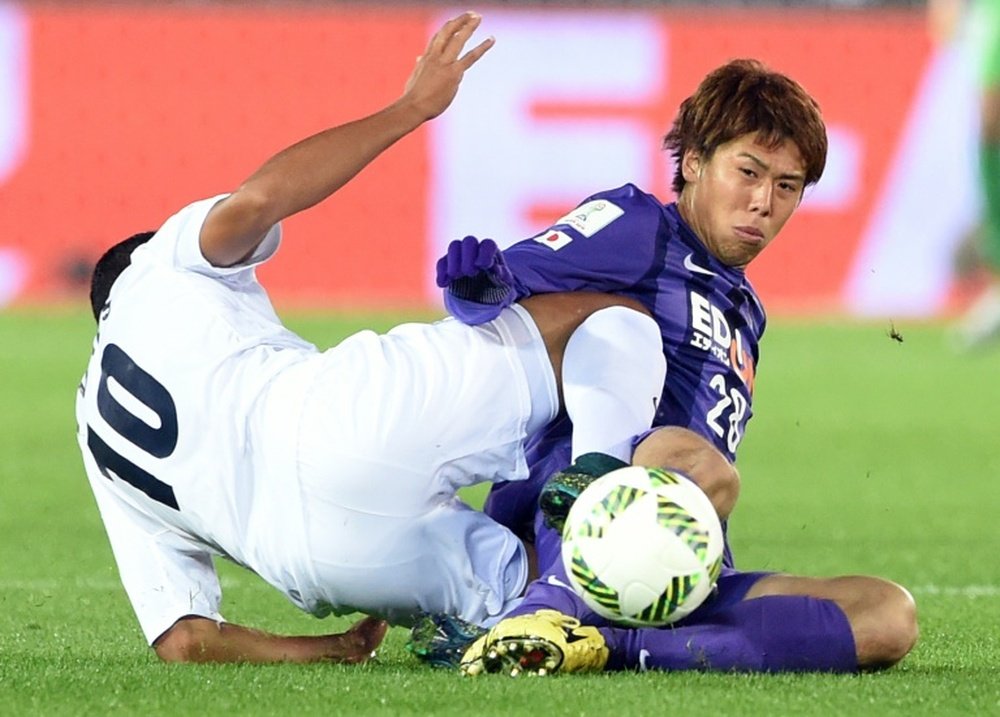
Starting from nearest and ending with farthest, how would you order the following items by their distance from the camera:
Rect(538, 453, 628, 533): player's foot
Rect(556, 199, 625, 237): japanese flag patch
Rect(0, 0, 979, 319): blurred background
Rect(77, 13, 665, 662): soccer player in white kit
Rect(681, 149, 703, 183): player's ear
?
Rect(538, 453, 628, 533): player's foot < Rect(77, 13, 665, 662): soccer player in white kit < Rect(556, 199, 625, 237): japanese flag patch < Rect(681, 149, 703, 183): player's ear < Rect(0, 0, 979, 319): blurred background

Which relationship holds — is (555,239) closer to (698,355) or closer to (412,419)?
(698,355)

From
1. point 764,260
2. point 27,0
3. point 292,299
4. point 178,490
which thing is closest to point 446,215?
Result: point 292,299

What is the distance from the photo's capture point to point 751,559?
638 cm

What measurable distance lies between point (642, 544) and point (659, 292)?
2.50 ft

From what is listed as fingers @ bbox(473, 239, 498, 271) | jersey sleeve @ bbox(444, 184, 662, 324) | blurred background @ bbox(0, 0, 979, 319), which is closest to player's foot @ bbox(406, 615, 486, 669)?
jersey sleeve @ bbox(444, 184, 662, 324)

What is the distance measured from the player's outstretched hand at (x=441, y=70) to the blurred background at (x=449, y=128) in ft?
36.7

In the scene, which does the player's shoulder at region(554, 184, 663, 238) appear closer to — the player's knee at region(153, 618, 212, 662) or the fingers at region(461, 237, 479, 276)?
the fingers at region(461, 237, 479, 276)

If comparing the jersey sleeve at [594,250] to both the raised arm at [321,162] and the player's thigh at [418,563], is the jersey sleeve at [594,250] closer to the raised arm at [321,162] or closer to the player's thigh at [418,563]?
the raised arm at [321,162]

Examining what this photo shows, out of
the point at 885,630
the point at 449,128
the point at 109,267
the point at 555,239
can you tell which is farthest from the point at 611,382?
the point at 449,128

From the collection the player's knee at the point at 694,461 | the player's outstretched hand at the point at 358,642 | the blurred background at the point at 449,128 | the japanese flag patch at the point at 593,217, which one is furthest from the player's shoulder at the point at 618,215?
the blurred background at the point at 449,128

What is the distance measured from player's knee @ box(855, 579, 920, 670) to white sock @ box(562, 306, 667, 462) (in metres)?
0.58

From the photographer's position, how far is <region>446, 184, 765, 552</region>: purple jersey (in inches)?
171

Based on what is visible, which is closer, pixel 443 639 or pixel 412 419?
pixel 412 419

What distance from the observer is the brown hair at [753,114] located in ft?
14.7
